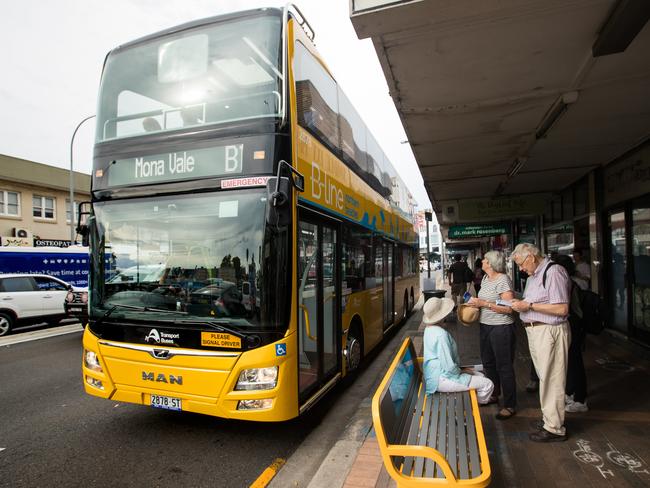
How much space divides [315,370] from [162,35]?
420cm

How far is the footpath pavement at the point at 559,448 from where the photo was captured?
3.15m

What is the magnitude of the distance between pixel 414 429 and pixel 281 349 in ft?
4.26

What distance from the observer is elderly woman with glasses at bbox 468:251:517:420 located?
168 inches

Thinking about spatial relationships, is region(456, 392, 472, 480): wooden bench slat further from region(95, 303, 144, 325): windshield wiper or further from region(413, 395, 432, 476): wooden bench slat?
region(95, 303, 144, 325): windshield wiper

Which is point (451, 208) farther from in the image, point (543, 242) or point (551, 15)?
point (551, 15)

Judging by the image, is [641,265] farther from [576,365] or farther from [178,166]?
Answer: [178,166]

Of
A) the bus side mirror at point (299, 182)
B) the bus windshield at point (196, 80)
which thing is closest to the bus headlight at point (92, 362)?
the bus windshield at point (196, 80)

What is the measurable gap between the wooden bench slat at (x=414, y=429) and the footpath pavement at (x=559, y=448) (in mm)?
430

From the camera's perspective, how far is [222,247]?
3.90 m

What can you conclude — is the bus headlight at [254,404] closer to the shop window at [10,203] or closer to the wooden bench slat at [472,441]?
the wooden bench slat at [472,441]

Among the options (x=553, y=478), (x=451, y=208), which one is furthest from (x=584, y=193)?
(x=553, y=478)

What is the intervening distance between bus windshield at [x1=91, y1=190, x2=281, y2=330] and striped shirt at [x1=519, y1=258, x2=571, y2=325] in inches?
92.3

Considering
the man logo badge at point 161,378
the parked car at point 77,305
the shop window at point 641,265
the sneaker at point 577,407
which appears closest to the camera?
the man logo badge at point 161,378

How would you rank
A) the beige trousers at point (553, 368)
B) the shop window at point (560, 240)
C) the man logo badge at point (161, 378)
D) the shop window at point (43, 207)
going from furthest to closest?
the shop window at point (43, 207) → the shop window at point (560, 240) → the man logo badge at point (161, 378) → the beige trousers at point (553, 368)
